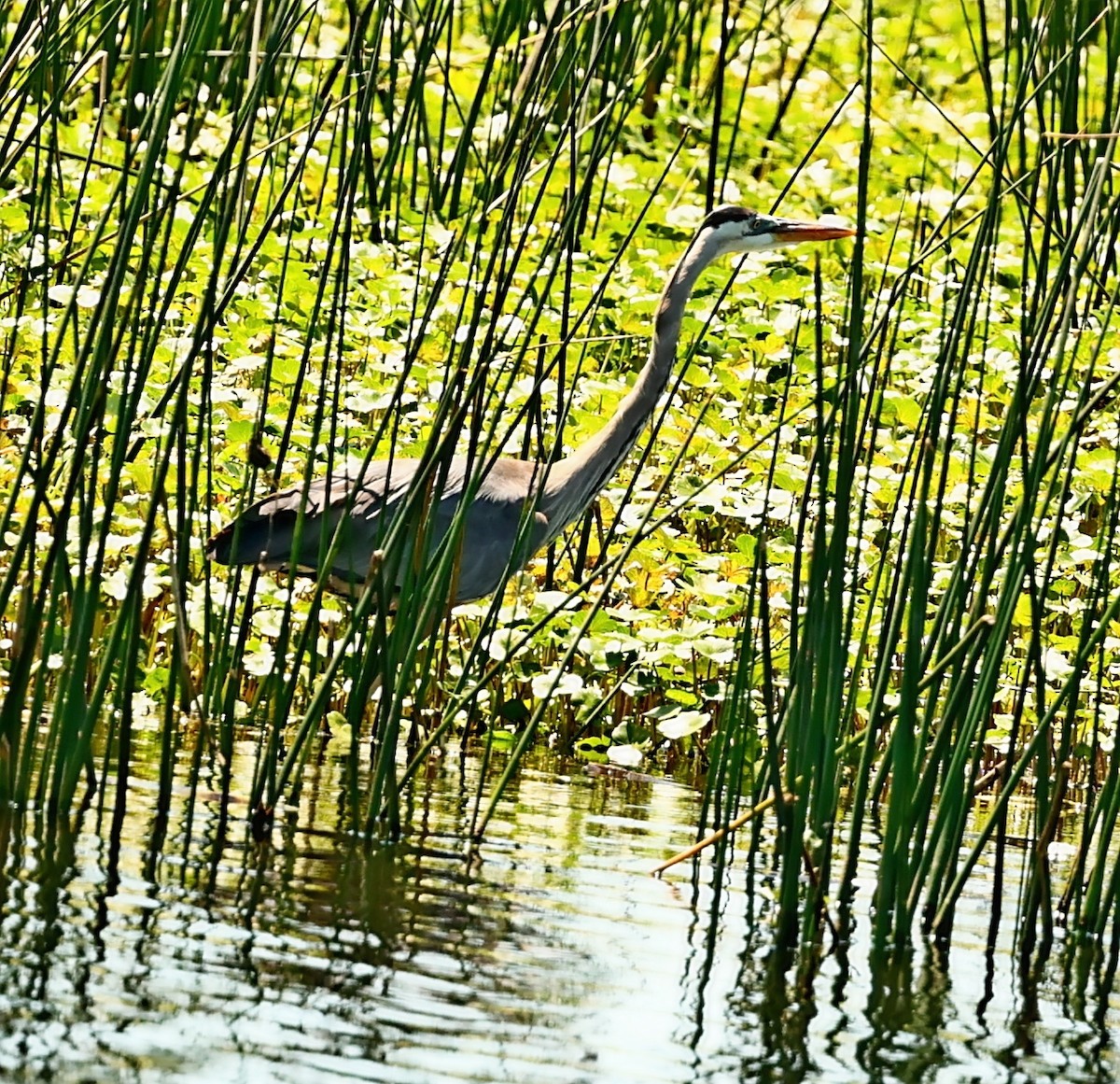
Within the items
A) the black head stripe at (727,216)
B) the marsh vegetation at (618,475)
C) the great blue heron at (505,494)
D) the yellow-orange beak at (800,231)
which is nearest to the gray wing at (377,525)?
the great blue heron at (505,494)

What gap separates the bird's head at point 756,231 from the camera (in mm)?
4719

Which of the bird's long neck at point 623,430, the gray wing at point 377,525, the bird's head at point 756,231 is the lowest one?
the gray wing at point 377,525

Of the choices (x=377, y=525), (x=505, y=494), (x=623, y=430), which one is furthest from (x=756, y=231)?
(x=377, y=525)

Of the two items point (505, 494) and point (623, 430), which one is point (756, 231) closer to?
point (623, 430)

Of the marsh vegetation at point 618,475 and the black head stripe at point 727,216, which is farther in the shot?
the black head stripe at point 727,216

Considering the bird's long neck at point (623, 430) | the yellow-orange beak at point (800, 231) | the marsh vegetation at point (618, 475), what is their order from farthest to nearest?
the yellow-orange beak at point (800, 231), the bird's long neck at point (623, 430), the marsh vegetation at point (618, 475)

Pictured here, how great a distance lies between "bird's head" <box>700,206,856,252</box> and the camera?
4719 mm

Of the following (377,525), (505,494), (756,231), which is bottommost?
(377,525)

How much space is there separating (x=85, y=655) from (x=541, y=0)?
2690mm

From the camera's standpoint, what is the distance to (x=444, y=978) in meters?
2.16

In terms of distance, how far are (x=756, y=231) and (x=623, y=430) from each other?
2.50 feet

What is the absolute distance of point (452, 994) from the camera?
211 centimetres

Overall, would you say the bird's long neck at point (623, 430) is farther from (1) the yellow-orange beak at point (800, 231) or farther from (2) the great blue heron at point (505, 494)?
(1) the yellow-orange beak at point (800, 231)

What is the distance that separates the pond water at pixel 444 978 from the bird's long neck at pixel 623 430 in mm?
1613
